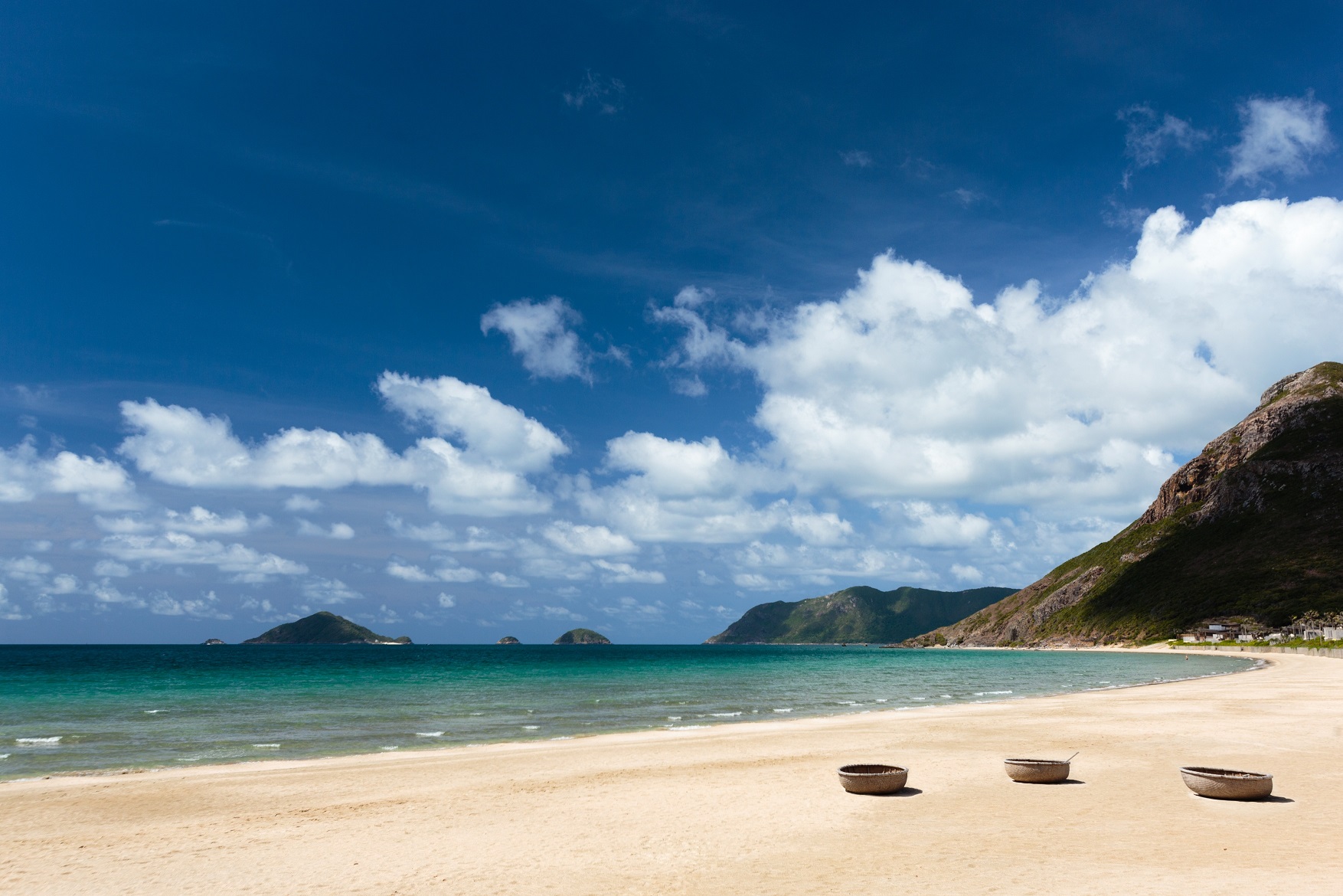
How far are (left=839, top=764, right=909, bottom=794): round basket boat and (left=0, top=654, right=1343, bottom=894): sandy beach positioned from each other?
32 cm

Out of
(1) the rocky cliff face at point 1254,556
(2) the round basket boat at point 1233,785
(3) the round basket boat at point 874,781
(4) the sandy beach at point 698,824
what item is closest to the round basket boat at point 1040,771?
(4) the sandy beach at point 698,824

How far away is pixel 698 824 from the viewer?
51.0ft

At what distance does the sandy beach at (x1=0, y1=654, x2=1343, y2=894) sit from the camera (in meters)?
11.9

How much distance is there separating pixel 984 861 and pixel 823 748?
47.0ft

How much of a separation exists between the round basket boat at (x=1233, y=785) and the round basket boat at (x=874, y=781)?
6071 millimetres

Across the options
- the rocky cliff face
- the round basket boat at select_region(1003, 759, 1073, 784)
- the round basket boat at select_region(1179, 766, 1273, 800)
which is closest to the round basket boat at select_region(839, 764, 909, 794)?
the round basket boat at select_region(1003, 759, 1073, 784)

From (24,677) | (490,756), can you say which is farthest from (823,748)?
(24,677)

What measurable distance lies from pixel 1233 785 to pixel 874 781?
724 centimetres

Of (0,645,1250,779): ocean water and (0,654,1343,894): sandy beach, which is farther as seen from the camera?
(0,645,1250,779): ocean water

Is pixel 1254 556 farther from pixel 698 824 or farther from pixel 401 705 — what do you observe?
pixel 698 824

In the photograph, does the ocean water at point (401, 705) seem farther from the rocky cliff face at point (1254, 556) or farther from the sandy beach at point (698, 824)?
the rocky cliff face at point (1254, 556)

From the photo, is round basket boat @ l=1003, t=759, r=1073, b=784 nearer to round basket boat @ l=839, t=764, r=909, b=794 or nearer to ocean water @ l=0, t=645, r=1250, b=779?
round basket boat @ l=839, t=764, r=909, b=794

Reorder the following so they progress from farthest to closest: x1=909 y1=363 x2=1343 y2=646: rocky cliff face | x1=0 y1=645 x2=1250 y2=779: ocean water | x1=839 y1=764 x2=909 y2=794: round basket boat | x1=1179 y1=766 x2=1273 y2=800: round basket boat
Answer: x1=909 y1=363 x2=1343 y2=646: rocky cliff face → x1=0 y1=645 x2=1250 y2=779: ocean water → x1=839 y1=764 x2=909 y2=794: round basket boat → x1=1179 y1=766 x2=1273 y2=800: round basket boat

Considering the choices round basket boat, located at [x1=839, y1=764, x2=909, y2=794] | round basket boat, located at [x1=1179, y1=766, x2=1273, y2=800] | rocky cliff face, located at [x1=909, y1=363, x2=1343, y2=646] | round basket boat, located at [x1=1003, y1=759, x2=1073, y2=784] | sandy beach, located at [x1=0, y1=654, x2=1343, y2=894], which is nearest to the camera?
sandy beach, located at [x1=0, y1=654, x2=1343, y2=894]
